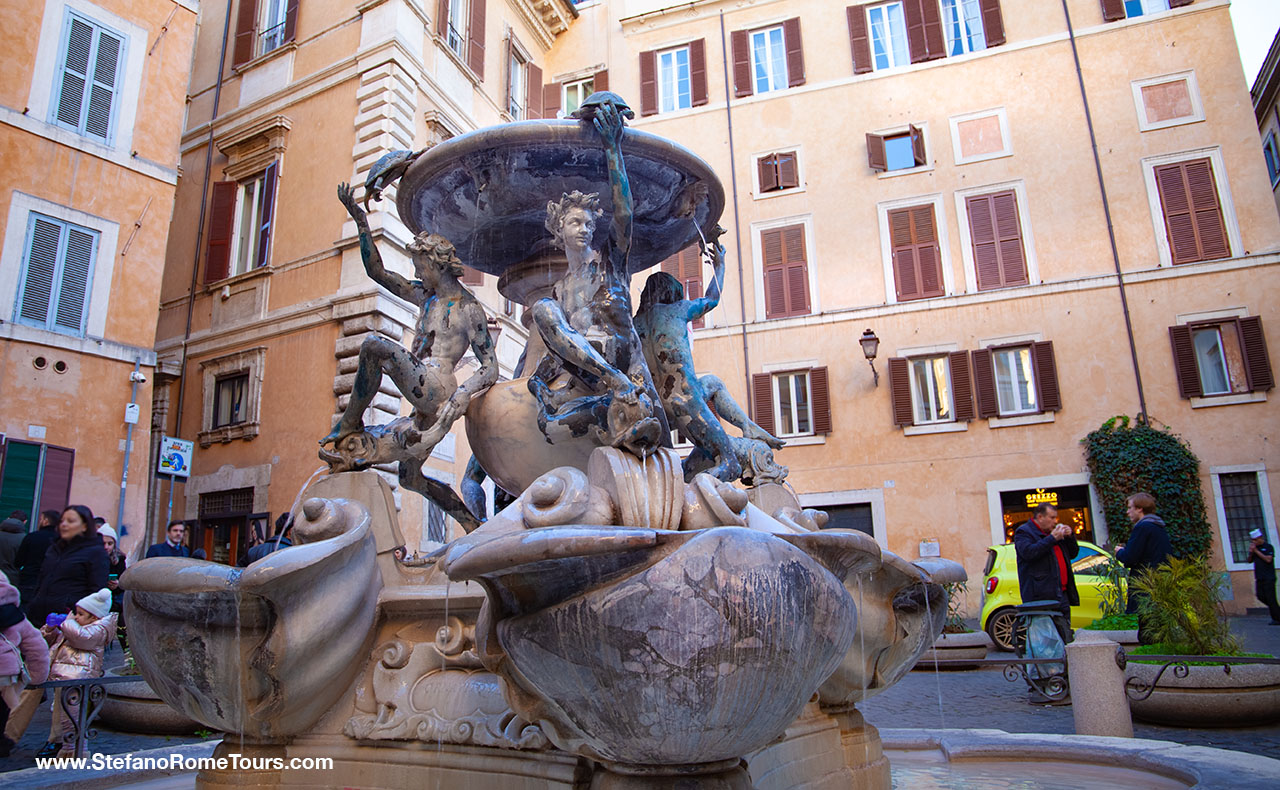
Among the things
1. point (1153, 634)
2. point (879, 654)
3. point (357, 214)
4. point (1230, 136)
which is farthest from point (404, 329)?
point (1230, 136)

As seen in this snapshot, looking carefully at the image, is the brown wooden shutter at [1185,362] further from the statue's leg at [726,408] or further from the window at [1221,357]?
the statue's leg at [726,408]

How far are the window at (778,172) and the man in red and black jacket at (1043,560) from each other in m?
14.4

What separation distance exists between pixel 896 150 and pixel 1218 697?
16.1m

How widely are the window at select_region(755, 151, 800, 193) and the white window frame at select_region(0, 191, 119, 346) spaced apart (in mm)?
12865

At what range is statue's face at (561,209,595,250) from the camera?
3.76 m

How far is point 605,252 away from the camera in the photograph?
401 centimetres

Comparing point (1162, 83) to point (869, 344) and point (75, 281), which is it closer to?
point (869, 344)

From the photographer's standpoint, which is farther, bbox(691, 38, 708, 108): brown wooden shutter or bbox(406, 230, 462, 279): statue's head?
bbox(691, 38, 708, 108): brown wooden shutter

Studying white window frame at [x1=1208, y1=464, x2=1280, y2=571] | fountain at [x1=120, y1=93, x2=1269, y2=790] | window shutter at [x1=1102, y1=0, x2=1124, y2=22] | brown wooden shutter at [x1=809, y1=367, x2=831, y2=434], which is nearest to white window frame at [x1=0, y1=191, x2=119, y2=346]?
fountain at [x1=120, y1=93, x2=1269, y2=790]

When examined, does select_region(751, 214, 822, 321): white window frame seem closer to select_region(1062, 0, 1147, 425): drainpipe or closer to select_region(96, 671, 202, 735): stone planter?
select_region(1062, 0, 1147, 425): drainpipe

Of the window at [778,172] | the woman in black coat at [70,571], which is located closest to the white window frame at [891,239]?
the window at [778,172]

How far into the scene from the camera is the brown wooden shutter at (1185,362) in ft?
53.2

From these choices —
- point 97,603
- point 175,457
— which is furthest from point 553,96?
point 97,603

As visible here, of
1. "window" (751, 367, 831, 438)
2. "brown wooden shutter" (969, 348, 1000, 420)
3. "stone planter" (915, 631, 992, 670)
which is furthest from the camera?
"window" (751, 367, 831, 438)
